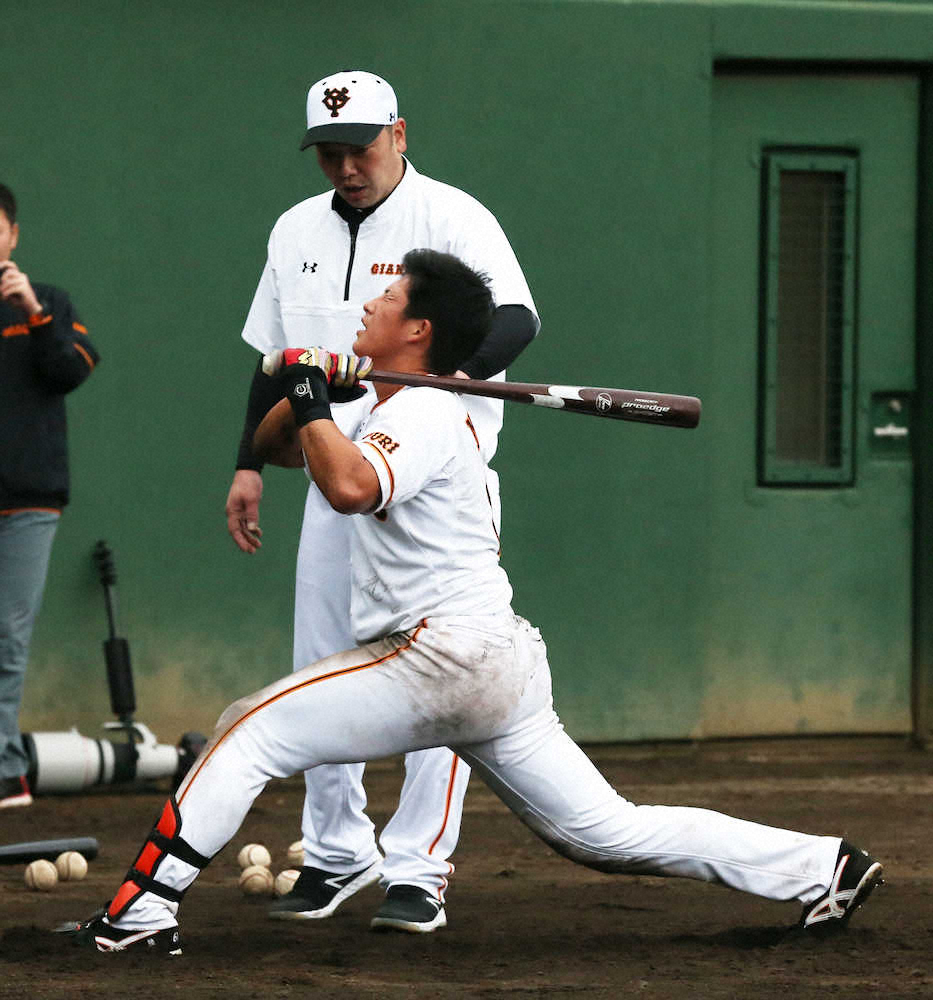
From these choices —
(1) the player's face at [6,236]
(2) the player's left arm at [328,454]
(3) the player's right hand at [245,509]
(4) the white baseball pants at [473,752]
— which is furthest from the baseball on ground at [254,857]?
(1) the player's face at [6,236]

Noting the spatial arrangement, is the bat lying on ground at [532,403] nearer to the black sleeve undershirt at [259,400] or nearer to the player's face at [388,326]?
the player's face at [388,326]

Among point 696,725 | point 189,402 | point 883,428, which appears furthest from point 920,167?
point 189,402

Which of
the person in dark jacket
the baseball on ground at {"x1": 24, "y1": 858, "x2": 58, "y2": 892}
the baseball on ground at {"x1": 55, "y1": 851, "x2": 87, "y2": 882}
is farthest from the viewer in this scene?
the person in dark jacket

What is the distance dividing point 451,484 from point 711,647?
12.2ft

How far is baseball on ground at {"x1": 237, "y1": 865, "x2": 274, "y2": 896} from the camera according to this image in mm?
5191

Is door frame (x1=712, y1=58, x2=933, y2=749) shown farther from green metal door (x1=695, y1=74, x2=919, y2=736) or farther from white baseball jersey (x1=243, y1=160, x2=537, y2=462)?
white baseball jersey (x1=243, y1=160, x2=537, y2=462)

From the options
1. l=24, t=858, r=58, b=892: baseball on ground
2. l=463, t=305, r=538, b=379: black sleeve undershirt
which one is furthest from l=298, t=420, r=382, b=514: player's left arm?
l=24, t=858, r=58, b=892: baseball on ground

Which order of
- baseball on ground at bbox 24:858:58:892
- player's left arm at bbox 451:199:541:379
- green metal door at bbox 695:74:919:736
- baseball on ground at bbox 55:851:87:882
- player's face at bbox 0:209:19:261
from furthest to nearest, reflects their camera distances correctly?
green metal door at bbox 695:74:919:736
player's face at bbox 0:209:19:261
baseball on ground at bbox 55:851:87:882
baseball on ground at bbox 24:858:58:892
player's left arm at bbox 451:199:541:379

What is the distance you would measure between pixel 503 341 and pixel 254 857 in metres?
1.81

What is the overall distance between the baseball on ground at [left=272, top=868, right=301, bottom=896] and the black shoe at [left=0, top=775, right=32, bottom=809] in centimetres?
180

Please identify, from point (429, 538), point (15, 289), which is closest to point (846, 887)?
point (429, 538)

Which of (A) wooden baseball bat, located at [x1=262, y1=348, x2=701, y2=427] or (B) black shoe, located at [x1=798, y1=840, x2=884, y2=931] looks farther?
(B) black shoe, located at [x1=798, y1=840, x2=884, y2=931]

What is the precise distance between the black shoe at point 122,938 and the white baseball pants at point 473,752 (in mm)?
33

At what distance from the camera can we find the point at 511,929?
15.6 feet
